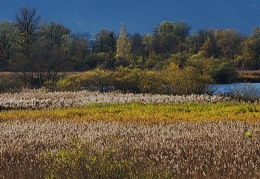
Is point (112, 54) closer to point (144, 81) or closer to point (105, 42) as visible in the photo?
point (105, 42)

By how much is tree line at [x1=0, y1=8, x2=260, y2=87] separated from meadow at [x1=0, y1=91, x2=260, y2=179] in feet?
66.4

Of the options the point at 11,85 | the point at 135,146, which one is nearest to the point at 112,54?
the point at 11,85

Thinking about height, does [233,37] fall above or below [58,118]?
above

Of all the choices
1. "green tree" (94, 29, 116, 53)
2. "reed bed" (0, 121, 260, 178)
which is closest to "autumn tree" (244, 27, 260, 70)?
"green tree" (94, 29, 116, 53)

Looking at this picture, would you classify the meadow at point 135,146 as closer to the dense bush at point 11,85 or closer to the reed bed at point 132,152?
the reed bed at point 132,152

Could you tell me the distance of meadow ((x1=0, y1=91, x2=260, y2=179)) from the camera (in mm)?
7527

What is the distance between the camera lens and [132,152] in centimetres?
951

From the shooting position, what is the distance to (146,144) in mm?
10328

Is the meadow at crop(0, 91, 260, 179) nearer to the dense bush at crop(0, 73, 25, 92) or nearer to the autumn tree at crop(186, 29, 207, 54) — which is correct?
the dense bush at crop(0, 73, 25, 92)

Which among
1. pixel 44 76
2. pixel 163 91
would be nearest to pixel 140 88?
pixel 163 91

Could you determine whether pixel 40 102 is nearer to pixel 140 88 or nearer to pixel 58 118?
pixel 58 118

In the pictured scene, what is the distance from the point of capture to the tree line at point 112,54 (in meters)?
41.0

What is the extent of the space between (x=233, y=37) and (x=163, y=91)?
59978 millimetres

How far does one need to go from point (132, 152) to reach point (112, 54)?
6848 centimetres
